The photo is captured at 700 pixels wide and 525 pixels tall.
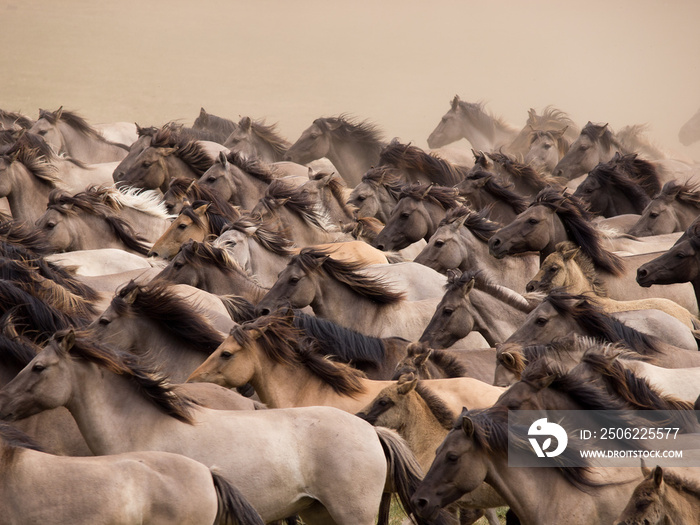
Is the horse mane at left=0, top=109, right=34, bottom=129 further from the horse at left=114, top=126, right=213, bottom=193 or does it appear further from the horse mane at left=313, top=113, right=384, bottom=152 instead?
the horse mane at left=313, top=113, right=384, bottom=152

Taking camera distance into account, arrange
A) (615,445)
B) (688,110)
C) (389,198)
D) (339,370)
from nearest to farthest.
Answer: (615,445) < (339,370) < (389,198) < (688,110)

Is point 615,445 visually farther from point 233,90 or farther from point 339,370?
point 233,90

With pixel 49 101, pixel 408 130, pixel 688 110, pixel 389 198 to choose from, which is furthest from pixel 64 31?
pixel 389 198

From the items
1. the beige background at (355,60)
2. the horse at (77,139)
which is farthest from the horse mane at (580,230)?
the beige background at (355,60)

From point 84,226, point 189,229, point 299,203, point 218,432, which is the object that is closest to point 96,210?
point 84,226

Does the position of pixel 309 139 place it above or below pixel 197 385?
below

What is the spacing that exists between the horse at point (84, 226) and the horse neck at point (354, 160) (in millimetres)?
4782

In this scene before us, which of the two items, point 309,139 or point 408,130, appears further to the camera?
point 408,130

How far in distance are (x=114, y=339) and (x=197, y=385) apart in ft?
2.53

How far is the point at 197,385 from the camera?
4.64 metres

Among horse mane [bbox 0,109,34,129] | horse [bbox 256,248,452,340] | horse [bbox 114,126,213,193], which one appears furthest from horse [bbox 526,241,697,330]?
horse mane [bbox 0,109,34,129]

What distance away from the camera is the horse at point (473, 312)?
609cm

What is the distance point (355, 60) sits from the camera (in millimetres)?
38406

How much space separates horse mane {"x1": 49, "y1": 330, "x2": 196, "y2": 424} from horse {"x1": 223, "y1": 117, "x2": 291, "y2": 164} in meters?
9.55
